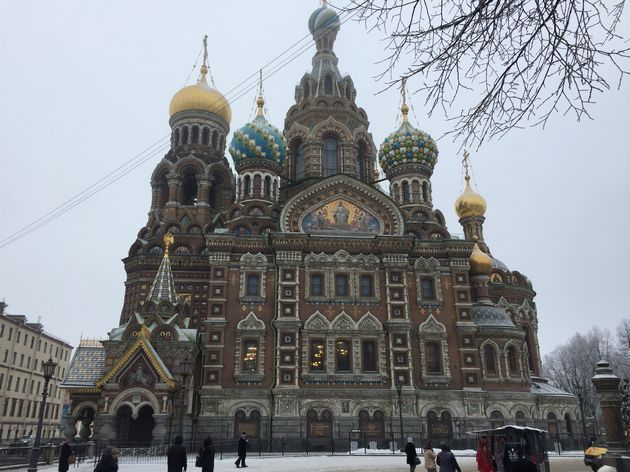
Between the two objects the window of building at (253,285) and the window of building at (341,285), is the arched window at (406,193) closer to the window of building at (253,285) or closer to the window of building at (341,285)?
the window of building at (341,285)

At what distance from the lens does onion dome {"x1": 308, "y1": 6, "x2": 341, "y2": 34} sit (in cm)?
3950

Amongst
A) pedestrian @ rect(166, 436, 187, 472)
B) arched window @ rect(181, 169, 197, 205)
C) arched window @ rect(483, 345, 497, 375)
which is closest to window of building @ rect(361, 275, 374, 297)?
arched window @ rect(483, 345, 497, 375)

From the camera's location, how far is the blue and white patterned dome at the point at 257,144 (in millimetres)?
31047

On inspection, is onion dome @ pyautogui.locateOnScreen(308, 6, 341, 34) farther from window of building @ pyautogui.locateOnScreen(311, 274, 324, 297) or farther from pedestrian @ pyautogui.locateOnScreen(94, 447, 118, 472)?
pedestrian @ pyautogui.locateOnScreen(94, 447, 118, 472)

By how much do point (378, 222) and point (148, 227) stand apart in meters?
14.4

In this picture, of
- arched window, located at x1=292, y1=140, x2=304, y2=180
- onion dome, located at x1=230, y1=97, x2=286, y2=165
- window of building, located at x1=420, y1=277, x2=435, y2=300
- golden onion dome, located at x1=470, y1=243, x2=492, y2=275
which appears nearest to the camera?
window of building, located at x1=420, y1=277, x2=435, y2=300

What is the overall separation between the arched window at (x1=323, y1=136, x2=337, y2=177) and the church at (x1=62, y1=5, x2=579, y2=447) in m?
1.05

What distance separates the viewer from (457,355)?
87.5 ft

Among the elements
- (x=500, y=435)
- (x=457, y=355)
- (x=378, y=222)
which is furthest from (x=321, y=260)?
(x=500, y=435)

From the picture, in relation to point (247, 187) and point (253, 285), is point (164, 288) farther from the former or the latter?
point (247, 187)

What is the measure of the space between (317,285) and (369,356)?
434 centimetres

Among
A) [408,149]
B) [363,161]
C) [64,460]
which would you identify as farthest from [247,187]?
[64,460]

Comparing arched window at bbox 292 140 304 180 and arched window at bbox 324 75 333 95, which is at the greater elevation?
arched window at bbox 324 75 333 95

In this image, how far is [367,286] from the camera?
2745cm
